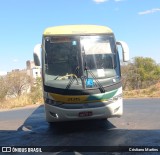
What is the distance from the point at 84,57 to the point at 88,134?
2485mm

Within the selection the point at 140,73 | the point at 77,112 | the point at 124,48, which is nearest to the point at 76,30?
the point at 124,48

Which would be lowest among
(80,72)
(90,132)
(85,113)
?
(90,132)

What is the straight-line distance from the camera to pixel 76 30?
10945mm

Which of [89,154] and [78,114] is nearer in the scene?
[89,154]

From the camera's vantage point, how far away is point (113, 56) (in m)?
10.9

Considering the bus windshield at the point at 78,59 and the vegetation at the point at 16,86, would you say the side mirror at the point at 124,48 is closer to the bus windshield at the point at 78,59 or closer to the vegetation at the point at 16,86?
the bus windshield at the point at 78,59

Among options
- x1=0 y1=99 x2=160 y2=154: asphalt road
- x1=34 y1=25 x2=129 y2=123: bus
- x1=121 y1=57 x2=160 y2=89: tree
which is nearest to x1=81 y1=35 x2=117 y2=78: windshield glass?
x1=34 y1=25 x2=129 y2=123: bus

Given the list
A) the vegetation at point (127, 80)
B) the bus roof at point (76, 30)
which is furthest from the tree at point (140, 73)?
the bus roof at point (76, 30)

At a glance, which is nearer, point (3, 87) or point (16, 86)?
point (3, 87)

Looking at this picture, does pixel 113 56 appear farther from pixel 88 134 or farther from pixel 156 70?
pixel 156 70

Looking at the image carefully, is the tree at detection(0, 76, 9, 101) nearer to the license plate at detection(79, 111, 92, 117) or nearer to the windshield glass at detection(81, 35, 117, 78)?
the windshield glass at detection(81, 35, 117, 78)

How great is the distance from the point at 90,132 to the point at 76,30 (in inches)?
135

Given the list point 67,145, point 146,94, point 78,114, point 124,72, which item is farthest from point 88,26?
point 124,72

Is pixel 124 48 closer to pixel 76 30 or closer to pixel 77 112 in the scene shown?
pixel 76 30
